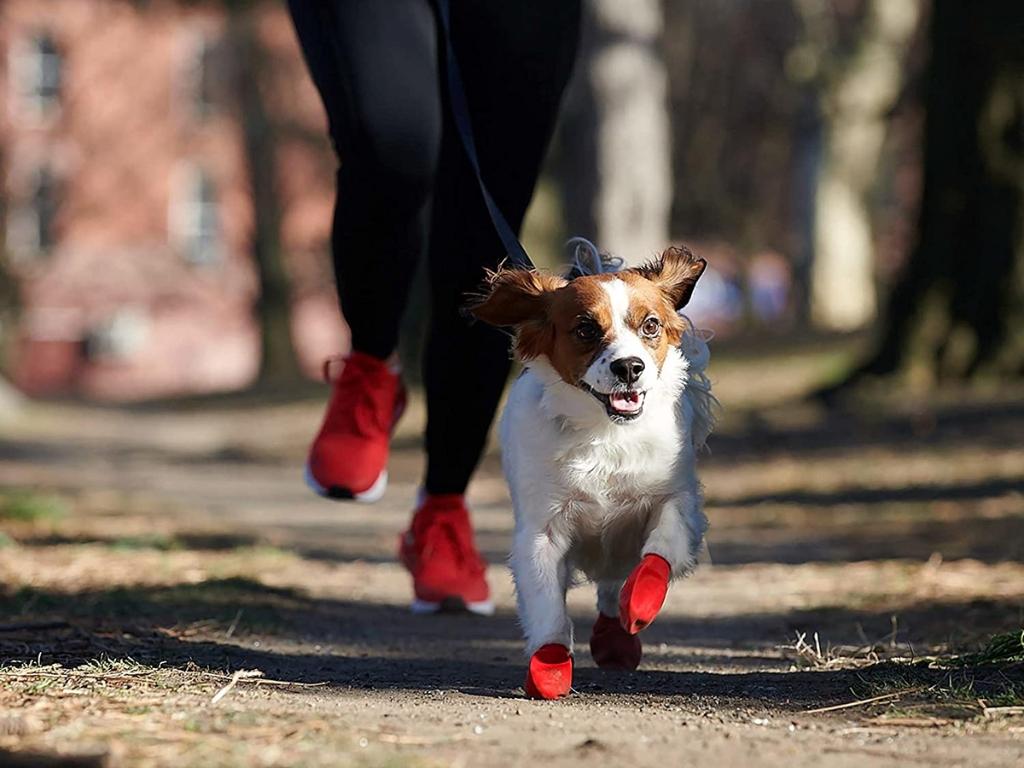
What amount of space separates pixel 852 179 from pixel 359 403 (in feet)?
78.3

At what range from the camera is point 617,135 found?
12.7 meters

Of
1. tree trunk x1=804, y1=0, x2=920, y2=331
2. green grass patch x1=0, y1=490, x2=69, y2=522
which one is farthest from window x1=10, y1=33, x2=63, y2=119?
green grass patch x1=0, y1=490, x2=69, y2=522

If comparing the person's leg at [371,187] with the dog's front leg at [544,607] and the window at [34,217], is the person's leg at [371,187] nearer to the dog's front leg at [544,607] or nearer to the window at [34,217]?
the dog's front leg at [544,607]

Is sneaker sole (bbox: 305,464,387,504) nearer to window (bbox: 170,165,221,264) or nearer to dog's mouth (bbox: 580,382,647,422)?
dog's mouth (bbox: 580,382,647,422)

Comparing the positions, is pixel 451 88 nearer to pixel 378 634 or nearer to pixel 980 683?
pixel 378 634

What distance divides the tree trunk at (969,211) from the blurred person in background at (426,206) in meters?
7.01

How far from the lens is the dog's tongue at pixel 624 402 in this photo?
3289 millimetres

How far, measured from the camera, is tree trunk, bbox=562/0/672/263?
41.3ft

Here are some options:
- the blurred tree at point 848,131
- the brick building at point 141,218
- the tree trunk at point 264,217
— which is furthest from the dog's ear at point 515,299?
the brick building at point 141,218

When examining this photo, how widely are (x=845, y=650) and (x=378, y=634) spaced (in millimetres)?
1128

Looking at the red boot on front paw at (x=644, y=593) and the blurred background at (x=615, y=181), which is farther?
the blurred background at (x=615, y=181)

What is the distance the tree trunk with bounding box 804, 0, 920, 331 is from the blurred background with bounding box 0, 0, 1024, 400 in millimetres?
50

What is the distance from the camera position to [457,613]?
443cm

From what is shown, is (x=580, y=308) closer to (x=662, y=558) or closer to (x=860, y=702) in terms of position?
(x=662, y=558)
